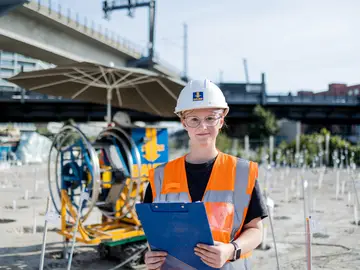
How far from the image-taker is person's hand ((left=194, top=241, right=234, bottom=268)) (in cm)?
197

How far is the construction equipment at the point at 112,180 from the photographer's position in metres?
5.92

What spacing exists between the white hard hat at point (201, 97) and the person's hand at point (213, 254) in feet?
2.55

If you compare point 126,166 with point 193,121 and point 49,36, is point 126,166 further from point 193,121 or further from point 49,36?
point 49,36

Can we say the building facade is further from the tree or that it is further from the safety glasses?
the tree

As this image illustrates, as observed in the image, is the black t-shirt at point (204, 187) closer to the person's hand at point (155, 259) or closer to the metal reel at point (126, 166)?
the person's hand at point (155, 259)

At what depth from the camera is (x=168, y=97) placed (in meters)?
7.43

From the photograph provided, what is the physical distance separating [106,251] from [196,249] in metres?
4.70

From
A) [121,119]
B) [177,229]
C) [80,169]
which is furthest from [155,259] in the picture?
[121,119]

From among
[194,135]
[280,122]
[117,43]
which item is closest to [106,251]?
[194,135]

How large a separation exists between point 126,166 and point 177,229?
4.38 m

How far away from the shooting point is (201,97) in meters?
2.33

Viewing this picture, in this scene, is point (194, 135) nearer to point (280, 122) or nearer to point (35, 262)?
point (35, 262)

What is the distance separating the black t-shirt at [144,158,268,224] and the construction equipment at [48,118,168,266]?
140 inches

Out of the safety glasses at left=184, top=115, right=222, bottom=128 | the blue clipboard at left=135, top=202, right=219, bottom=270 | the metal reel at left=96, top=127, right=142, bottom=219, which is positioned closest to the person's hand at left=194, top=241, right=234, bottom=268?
the blue clipboard at left=135, top=202, right=219, bottom=270
